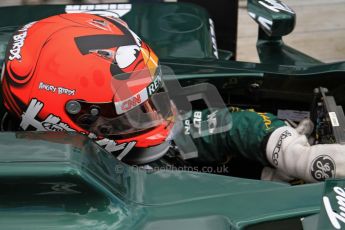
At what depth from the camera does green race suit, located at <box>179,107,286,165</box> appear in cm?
166

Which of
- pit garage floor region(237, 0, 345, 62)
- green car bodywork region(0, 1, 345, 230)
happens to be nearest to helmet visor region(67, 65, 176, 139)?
green car bodywork region(0, 1, 345, 230)

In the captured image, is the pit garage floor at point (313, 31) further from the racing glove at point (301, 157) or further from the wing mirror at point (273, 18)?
the racing glove at point (301, 157)

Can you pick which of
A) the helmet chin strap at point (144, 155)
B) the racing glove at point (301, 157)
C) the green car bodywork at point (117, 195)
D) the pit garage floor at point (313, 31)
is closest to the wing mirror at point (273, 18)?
the racing glove at point (301, 157)

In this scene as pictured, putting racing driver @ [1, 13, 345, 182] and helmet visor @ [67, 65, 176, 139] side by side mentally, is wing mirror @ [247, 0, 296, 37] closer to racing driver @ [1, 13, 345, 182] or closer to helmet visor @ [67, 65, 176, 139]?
racing driver @ [1, 13, 345, 182]

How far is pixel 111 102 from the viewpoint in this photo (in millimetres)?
1571

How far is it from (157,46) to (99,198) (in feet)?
3.94

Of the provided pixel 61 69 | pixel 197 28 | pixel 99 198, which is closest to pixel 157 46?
pixel 197 28

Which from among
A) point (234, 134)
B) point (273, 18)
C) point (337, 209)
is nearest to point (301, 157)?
point (234, 134)

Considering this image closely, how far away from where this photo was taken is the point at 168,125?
1.74 meters

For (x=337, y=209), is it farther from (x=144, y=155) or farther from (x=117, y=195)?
(x=144, y=155)

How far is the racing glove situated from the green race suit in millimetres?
46

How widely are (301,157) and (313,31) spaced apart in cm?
288

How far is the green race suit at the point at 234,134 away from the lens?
1.66 meters

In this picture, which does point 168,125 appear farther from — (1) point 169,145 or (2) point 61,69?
(2) point 61,69
